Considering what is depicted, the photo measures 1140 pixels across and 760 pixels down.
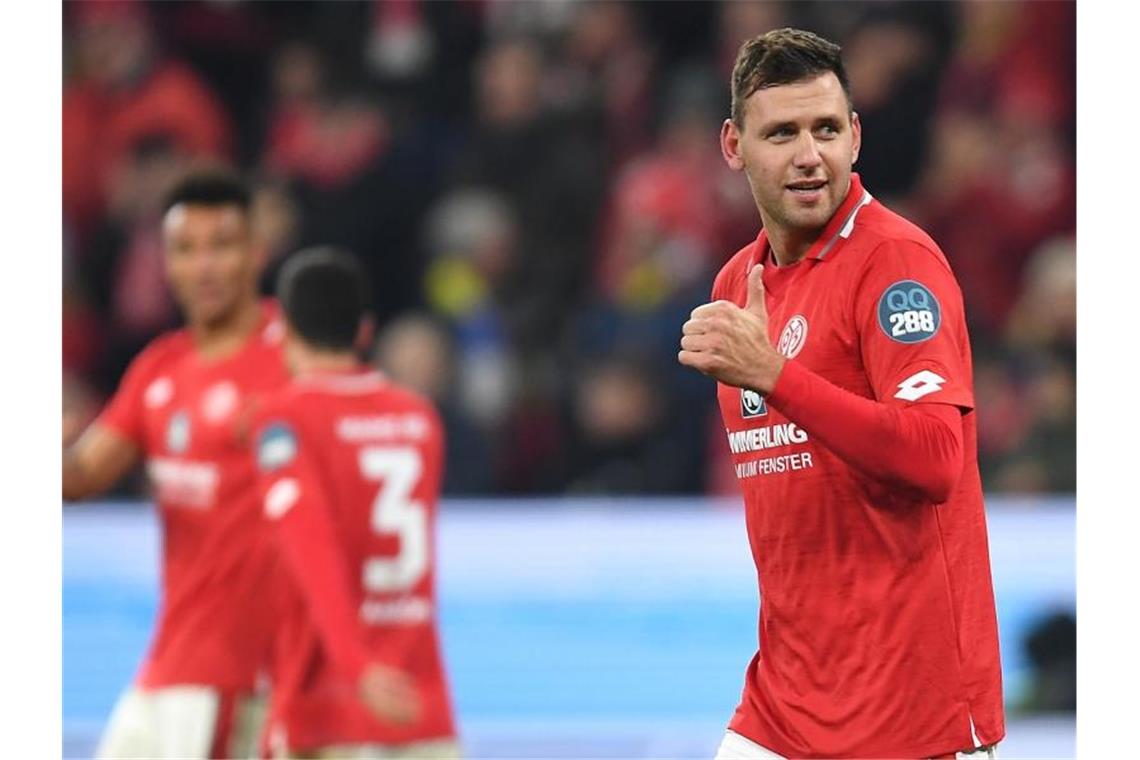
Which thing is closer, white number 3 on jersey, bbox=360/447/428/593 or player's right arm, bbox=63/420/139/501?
white number 3 on jersey, bbox=360/447/428/593

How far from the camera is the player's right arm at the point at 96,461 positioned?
597 cm

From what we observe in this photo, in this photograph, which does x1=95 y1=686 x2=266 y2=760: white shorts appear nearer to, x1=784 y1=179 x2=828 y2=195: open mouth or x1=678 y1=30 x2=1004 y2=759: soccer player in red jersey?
x1=678 y1=30 x2=1004 y2=759: soccer player in red jersey

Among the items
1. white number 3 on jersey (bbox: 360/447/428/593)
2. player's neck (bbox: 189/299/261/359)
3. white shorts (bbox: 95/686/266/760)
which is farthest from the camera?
player's neck (bbox: 189/299/261/359)

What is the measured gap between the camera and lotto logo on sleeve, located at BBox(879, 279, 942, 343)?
11.2ft

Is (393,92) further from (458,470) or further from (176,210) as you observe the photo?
(176,210)

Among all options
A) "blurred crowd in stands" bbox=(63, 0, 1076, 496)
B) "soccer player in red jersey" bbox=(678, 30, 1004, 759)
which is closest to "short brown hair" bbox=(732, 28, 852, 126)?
"soccer player in red jersey" bbox=(678, 30, 1004, 759)

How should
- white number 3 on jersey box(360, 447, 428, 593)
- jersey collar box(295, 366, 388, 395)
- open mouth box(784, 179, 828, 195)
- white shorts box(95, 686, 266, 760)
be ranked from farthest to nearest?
white shorts box(95, 686, 266, 760), jersey collar box(295, 366, 388, 395), white number 3 on jersey box(360, 447, 428, 593), open mouth box(784, 179, 828, 195)

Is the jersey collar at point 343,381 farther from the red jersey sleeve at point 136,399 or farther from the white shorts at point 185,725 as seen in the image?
the white shorts at point 185,725

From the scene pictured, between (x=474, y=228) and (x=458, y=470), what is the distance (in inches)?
63.5

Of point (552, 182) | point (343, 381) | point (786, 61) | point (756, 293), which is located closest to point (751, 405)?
point (756, 293)

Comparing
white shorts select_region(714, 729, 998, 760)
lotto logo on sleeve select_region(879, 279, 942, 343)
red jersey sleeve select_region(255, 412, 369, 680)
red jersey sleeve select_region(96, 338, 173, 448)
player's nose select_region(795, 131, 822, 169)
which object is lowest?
white shorts select_region(714, 729, 998, 760)

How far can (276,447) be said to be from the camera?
17.4 ft

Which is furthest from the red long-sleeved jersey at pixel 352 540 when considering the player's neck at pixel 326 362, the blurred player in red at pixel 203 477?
the blurred player in red at pixel 203 477

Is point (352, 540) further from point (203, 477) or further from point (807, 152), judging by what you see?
point (807, 152)
